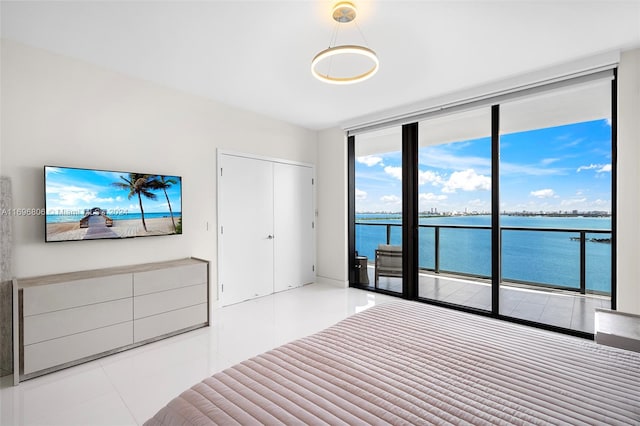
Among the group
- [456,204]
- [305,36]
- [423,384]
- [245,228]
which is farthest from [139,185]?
[456,204]

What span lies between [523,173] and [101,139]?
15.7 ft

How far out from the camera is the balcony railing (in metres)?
3.60

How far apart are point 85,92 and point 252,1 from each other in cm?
202

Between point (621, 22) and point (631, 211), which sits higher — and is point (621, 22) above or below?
above

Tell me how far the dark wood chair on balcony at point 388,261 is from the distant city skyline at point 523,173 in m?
0.63

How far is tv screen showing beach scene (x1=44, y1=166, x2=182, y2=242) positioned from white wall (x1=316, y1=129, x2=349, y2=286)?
248 cm

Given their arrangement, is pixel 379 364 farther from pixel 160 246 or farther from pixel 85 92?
pixel 85 92

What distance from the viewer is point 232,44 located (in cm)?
261

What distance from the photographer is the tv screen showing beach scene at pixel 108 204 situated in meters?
2.69

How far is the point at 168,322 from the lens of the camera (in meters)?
3.09

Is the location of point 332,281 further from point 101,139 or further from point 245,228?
point 101,139

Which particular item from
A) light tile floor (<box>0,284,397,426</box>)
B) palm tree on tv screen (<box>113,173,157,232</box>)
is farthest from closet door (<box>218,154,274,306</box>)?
palm tree on tv screen (<box>113,173,157,232</box>)

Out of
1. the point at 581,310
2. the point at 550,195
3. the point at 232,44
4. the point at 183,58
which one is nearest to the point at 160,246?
the point at 183,58

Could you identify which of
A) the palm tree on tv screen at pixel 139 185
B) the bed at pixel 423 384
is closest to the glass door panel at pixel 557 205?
the bed at pixel 423 384
